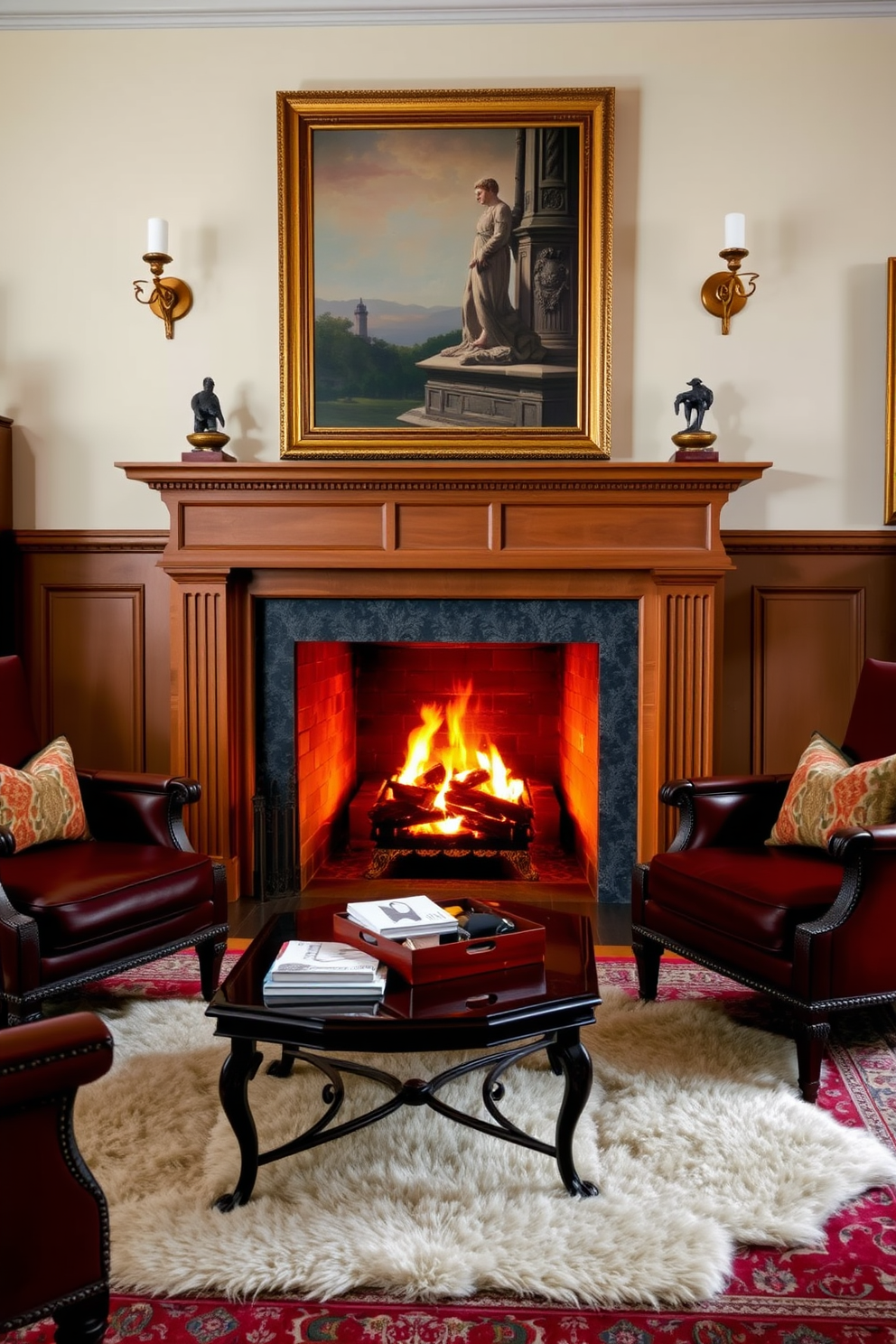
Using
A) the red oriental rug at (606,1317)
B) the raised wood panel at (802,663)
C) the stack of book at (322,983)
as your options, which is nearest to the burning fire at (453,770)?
the raised wood panel at (802,663)

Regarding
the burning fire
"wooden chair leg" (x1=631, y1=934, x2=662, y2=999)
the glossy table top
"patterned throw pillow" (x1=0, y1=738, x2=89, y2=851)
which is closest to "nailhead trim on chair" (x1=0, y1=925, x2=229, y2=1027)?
"patterned throw pillow" (x1=0, y1=738, x2=89, y2=851)

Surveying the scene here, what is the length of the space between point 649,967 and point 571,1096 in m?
1.02

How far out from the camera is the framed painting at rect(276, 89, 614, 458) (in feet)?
12.4

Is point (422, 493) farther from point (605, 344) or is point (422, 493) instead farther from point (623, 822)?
point (623, 822)

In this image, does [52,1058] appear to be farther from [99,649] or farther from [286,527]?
[99,649]

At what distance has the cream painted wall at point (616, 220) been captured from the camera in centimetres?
380

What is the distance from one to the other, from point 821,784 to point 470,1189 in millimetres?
1540

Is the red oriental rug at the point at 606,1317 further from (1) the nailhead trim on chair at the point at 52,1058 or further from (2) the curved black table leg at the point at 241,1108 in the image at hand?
(1) the nailhead trim on chair at the point at 52,1058

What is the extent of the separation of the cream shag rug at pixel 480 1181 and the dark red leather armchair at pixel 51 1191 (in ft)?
1.04

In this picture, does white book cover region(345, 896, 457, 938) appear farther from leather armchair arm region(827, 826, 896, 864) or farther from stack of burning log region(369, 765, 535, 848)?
stack of burning log region(369, 765, 535, 848)

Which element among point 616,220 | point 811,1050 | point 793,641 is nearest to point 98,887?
point 811,1050

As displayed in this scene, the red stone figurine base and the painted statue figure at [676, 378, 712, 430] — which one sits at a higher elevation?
the painted statue figure at [676, 378, 712, 430]

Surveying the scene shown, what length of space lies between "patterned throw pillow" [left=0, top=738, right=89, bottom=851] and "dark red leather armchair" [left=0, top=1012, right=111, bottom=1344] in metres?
1.57

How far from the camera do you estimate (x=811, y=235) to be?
382 centimetres
